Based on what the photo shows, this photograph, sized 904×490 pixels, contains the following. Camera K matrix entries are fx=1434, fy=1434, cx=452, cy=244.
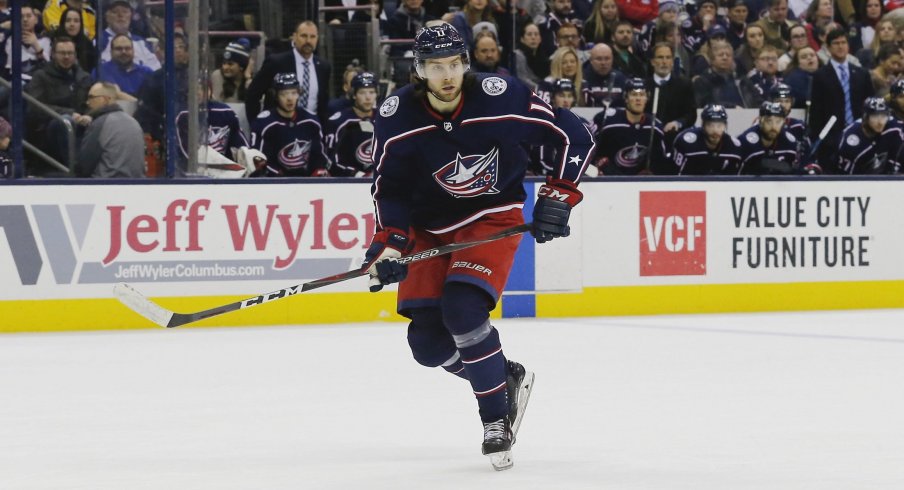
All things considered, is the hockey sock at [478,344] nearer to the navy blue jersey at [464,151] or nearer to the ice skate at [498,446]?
the ice skate at [498,446]

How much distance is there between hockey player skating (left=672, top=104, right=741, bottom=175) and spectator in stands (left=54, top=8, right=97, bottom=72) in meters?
3.36

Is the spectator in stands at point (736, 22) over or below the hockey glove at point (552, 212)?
over

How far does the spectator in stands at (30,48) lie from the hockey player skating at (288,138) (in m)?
1.19

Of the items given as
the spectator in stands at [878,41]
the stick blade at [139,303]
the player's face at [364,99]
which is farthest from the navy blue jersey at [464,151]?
the spectator in stands at [878,41]

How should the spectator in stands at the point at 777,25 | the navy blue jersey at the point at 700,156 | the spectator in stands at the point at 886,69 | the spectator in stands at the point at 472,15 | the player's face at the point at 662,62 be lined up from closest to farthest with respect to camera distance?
the navy blue jersey at the point at 700,156
the spectator in stands at the point at 472,15
the player's face at the point at 662,62
the spectator in stands at the point at 886,69
the spectator in stands at the point at 777,25

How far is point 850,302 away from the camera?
8195 millimetres

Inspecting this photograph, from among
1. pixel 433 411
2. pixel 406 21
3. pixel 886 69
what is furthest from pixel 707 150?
pixel 433 411

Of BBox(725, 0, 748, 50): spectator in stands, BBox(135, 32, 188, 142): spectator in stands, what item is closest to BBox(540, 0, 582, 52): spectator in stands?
BBox(725, 0, 748, 50): spectator in stands

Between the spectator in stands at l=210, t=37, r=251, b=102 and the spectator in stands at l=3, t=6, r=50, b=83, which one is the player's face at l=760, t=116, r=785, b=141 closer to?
the spectator in stands at l=210, t=37, r=251, b=102

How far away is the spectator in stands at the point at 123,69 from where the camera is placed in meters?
7.16

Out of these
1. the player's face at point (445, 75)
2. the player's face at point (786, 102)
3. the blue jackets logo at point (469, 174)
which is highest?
the player's face at point (445, 75)

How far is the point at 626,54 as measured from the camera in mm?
8945

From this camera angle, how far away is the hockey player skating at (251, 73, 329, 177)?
775 centimetres

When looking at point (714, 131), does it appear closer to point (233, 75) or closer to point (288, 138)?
point (288, 138)
